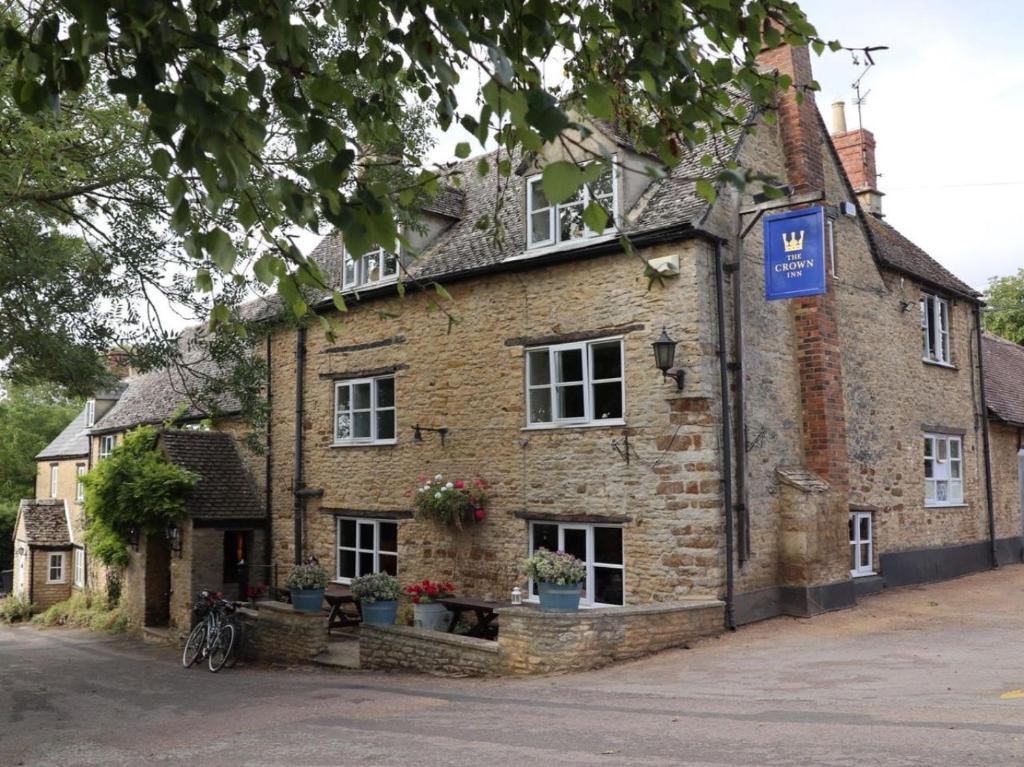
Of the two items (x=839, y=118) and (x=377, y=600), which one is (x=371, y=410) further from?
(x=839, y=118)

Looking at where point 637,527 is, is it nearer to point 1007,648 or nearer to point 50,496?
point 1007,648

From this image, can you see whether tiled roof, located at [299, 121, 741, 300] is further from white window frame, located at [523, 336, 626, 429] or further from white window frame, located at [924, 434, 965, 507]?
white window frame, located at [924, 434, 965, 507]

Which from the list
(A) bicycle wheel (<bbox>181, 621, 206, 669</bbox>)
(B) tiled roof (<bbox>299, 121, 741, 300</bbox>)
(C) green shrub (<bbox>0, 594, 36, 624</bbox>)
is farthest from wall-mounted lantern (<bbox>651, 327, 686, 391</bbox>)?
(C) green shrub (<bbox>0, 594, 36, 624</bbox>)

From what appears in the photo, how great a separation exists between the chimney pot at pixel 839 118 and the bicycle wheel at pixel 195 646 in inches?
692

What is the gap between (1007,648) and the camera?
11.2 meters

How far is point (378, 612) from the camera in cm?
1404

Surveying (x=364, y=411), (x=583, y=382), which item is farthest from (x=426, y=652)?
(x=364, y=411)

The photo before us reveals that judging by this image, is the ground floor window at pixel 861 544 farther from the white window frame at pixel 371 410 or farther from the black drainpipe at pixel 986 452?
the white window frame at pixel 371 410

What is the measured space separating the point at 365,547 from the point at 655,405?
7.58 m

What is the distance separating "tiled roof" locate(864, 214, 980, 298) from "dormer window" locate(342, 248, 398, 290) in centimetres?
926

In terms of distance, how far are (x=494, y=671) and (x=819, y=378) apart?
7096 mm

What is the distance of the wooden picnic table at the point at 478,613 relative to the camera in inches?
551

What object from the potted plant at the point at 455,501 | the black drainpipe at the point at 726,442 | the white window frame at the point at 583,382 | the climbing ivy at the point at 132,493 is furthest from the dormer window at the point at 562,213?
the climbing ivy at the point at 132,493

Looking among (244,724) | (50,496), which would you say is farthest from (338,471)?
(50,496)
